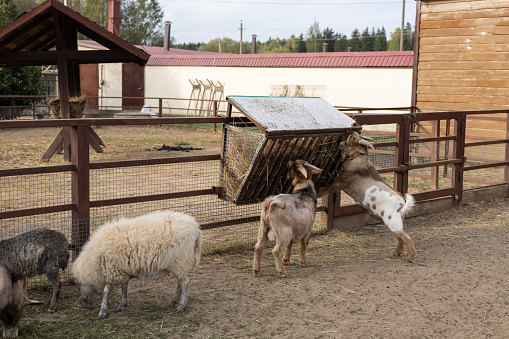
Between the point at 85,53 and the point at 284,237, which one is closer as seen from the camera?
the point at 284,237

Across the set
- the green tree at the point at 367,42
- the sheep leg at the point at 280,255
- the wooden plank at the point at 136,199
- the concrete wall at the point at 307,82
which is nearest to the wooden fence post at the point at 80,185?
the wooden plank at the point at 136,199

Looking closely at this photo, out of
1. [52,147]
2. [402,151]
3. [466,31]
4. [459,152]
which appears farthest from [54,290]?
[466,31]

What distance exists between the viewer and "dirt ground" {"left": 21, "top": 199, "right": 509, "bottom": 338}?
162 inches

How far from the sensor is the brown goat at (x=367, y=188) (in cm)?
602

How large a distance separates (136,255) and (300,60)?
66.0 feet

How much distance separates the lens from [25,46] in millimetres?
13008

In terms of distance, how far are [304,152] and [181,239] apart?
6.62ft

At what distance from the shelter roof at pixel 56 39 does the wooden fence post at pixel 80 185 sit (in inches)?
278

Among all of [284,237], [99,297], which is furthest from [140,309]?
[284,237]

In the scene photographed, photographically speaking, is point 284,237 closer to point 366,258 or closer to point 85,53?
point 366,258

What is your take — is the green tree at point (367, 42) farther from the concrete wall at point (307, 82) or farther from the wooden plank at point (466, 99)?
the wooden plank at point (466, 99)

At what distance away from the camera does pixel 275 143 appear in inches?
219

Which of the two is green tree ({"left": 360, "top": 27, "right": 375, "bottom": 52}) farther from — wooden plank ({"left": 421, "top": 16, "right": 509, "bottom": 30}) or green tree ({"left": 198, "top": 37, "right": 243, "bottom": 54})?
wooden plank ({"left": 421, "top": 16, "right": 509, "bottom": 30})

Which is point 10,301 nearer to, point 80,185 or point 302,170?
point 80,185
